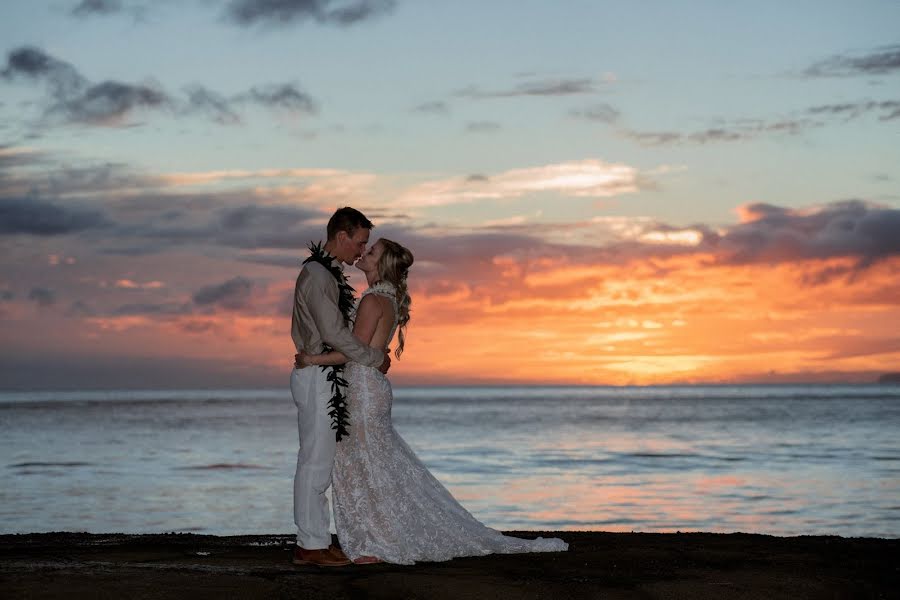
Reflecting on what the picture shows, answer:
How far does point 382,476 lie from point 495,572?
1.23 m

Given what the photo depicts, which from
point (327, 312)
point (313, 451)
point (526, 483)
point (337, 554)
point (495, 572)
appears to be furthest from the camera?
point (526, 483)

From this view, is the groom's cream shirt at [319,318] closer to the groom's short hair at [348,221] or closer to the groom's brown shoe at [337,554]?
the groom's short hair at [348,221]

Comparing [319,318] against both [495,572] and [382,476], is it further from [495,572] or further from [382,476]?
[495,572]

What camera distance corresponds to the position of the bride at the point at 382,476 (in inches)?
306

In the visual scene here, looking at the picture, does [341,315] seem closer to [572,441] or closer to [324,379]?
[324,379]

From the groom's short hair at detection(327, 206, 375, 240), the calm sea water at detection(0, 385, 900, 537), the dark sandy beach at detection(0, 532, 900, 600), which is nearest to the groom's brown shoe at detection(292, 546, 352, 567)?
the dark sandy beach at detection(0, 532, 900, 600)

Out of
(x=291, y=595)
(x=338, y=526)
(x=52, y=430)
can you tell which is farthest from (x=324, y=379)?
(x=52, y=430)

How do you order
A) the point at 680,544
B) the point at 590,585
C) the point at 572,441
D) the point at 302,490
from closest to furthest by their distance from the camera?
the point at 590,585 < the point at 302,490 < the point at 680,544 < the point at 572,441

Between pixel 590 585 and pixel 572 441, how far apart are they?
103 ft

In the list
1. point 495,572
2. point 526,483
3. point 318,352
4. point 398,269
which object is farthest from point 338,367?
point 526,483

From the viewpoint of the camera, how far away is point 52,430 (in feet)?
151

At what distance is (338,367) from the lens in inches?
301

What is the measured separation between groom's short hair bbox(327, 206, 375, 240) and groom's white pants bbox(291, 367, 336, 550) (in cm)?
100

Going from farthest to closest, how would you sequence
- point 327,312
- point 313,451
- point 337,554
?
point 337,554 → point 313,451 → point 327,312
